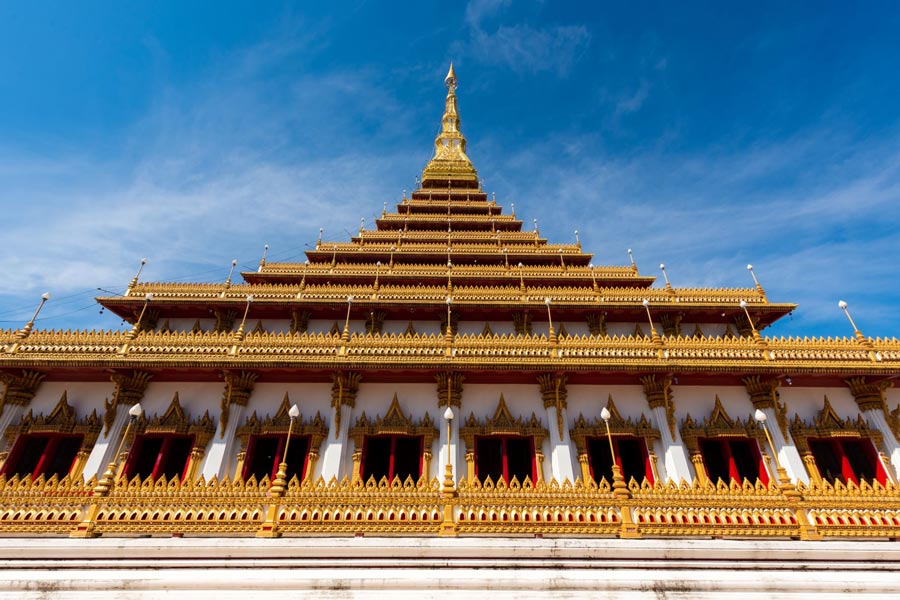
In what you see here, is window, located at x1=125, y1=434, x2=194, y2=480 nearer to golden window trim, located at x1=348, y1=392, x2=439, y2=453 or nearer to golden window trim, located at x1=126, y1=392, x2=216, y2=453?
golden window trim, located at x1=126, y1=392, x2=216, y2=453

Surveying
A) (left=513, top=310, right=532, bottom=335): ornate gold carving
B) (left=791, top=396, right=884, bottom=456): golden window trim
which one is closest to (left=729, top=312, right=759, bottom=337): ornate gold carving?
(left=791, top=396, right=884, bottom=456): golden window trim

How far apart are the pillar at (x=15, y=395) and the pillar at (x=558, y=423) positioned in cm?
1822

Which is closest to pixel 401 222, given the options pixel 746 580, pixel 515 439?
pixel 515 439

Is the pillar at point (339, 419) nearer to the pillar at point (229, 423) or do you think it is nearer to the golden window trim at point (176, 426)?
the pillar at point (229, 423)

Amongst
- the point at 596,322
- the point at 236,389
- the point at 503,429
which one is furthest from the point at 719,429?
the point at 236,389

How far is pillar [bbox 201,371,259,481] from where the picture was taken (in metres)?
14.0

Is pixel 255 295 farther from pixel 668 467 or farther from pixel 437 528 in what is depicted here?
pixel 668 467

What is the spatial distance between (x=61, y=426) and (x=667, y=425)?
2111cm

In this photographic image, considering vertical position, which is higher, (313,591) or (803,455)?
(803,455)

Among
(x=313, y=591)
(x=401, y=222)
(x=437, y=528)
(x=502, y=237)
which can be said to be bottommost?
(x=313, y=591)

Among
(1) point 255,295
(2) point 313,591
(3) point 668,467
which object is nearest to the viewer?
(2) point 313,591

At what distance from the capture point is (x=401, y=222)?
92.0 ft

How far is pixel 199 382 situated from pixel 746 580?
17.3 m

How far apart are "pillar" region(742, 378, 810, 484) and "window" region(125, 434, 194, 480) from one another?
20173mm
